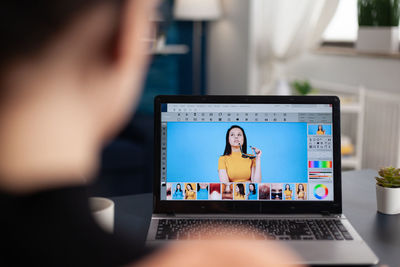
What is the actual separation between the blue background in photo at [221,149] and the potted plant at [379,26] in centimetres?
184

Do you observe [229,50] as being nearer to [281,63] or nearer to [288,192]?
[281,63]

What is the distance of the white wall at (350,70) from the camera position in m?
2.98

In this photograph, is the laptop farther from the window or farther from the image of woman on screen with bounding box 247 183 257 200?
the window

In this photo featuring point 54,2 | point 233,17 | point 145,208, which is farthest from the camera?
point 233,17

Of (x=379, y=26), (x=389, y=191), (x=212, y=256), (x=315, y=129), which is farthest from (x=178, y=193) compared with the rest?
(x=379, y=26)

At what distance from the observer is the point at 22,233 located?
0.33m

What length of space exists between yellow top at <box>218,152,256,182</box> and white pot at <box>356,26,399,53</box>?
1922mm

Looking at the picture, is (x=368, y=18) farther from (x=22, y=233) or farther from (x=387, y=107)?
(x=22, y=233)

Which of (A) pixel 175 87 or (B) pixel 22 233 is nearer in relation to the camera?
(B) pixel 22 233

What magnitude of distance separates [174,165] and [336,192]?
1.26 ft

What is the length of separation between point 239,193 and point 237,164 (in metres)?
0.07

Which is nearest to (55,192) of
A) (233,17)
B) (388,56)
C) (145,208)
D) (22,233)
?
(22,233)

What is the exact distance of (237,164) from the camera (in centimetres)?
124

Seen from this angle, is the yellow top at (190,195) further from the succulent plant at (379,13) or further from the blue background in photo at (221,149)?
the succulent plant at (379,13)
